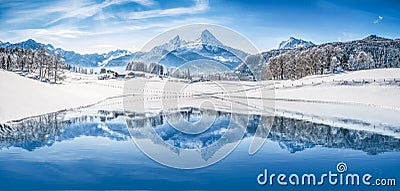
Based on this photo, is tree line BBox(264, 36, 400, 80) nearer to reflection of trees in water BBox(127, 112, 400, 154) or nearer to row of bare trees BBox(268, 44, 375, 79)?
row of bare trees BBox(268, 44, 375, 79)

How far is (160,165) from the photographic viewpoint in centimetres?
645

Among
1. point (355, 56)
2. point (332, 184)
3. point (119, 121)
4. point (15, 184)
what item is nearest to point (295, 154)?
point (332, 184)

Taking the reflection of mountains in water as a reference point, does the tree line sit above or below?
above

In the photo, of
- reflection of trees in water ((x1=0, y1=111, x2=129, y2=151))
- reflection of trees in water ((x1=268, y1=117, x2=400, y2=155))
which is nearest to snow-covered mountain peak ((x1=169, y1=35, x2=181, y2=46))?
reflection of trees in water ((x1=0, y1=111, x2=129, y2=151))

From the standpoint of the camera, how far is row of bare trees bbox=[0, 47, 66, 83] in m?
20.3

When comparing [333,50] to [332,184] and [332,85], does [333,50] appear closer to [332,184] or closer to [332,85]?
[332,85]

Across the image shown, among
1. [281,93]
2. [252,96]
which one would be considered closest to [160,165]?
[252,96]

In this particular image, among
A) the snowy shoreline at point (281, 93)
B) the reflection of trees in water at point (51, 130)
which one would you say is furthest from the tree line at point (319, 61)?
the reflection of trees in water at point (51, 130)

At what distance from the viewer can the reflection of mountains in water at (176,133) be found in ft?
25.2

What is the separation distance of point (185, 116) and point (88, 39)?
359 centimetres

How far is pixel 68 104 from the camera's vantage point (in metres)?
15.4

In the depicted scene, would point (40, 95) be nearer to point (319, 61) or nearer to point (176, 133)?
point (176, 133)

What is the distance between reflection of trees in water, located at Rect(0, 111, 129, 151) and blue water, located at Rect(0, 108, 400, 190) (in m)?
0.02

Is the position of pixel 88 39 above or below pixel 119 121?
above
